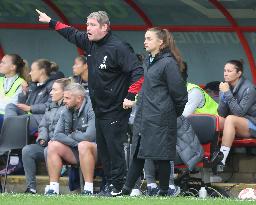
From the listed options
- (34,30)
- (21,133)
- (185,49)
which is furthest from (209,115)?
(34,30)

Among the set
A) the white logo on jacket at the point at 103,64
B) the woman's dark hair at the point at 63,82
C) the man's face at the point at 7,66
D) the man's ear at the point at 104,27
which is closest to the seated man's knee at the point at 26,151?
the woman's dark hair at the point at 63,82

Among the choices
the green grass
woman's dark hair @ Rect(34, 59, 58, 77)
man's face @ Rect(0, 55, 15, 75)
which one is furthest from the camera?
man's face @ Rect(0, 55, 15, 75)

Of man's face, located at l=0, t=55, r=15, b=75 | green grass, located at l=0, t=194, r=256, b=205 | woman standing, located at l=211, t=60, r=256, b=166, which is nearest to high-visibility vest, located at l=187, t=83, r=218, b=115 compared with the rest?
woman standing, located at l=211, t=60, r=256, b=166

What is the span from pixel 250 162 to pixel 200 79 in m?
3.20

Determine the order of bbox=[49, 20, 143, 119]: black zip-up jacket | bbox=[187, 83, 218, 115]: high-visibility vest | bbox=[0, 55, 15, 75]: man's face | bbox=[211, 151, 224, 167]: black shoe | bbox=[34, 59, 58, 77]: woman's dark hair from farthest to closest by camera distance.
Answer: bbox=[0, 55, 15, 75]: man's face < bbox=[34, 59, 58, 77]: woman's dark hair < bbox=[187, 83, 218, 115]: high-visibility vest < bbox=[211, 151, 224, 167]: black shoe < bbox=[49, 20, 143, 119]: black zip-up jacket

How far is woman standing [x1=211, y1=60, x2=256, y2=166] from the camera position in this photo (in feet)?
46.7

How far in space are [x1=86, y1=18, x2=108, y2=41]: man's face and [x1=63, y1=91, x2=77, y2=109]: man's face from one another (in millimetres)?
1709

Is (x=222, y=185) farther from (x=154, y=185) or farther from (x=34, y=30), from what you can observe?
(x=34, y=30)

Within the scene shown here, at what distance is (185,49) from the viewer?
17.9m

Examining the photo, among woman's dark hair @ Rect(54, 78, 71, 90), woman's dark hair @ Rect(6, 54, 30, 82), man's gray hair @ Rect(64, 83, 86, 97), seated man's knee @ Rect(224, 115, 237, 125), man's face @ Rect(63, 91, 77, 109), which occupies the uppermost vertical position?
woman's dark hair @ Rect(6, 54, 30, 82)

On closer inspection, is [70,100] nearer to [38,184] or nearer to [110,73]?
[38,184]

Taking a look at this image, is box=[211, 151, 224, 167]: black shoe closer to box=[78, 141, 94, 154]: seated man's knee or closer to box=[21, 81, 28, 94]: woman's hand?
box=[78, 141, 94, 154]: seated man's knee

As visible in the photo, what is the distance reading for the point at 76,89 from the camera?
14219 mm

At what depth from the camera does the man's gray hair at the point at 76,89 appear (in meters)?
14.2
